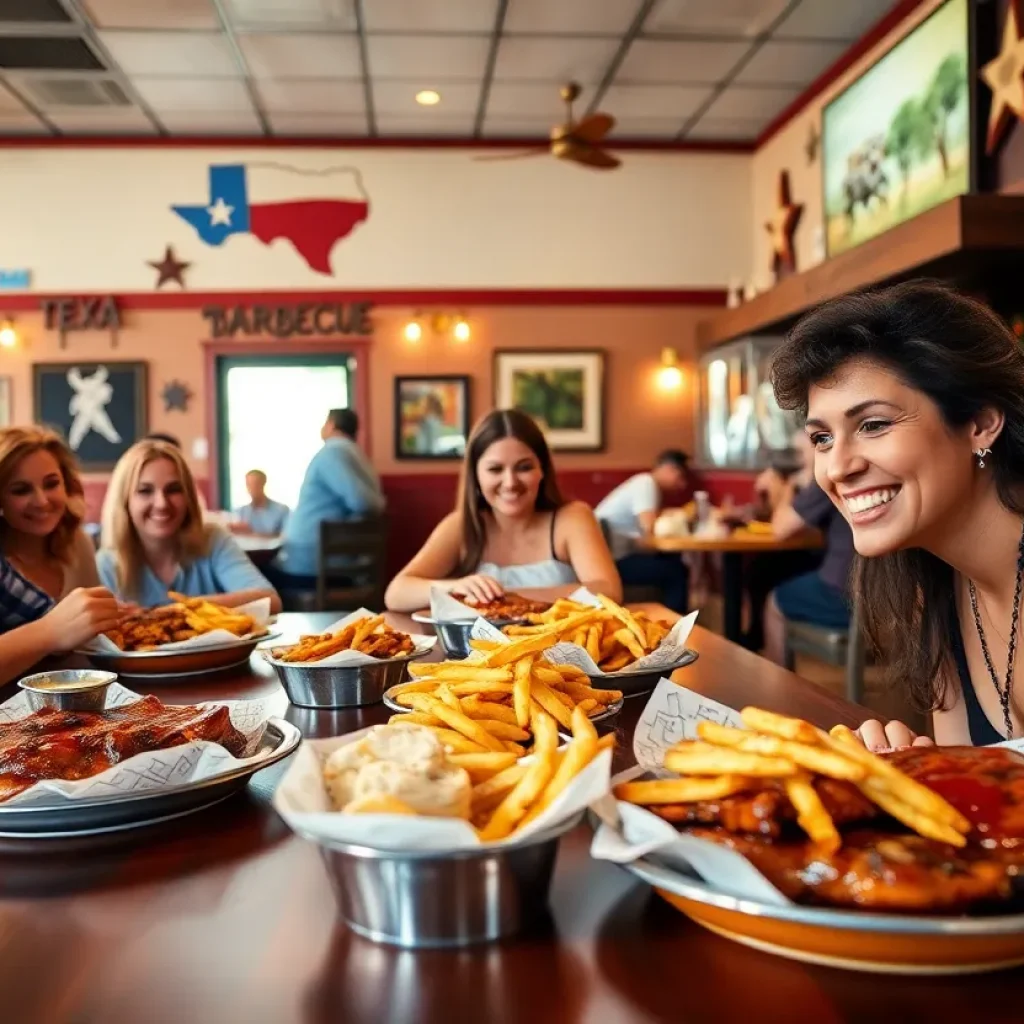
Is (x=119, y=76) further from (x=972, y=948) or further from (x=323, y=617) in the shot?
(x=972, y=948)

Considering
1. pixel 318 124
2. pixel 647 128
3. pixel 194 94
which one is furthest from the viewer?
pixel 647 128

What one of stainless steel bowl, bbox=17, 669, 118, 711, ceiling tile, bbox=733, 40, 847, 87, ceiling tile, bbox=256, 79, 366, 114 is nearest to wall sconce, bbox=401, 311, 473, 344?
ceiling tile, bbox=256, 79, 366, 114

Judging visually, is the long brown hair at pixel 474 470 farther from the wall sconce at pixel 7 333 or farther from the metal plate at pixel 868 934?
the wall sconce at pixel 7 333

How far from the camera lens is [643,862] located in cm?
78

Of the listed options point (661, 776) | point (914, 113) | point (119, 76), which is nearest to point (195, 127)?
point (119, 76)

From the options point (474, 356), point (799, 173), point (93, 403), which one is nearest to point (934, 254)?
point (799, 173)

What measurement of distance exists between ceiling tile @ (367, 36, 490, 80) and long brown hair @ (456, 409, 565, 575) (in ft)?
12.6

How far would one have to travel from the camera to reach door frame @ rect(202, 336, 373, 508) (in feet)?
26.9

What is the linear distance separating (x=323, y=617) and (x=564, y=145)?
4.17m

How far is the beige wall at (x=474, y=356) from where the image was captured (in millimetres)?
8133

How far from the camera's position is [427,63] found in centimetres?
659

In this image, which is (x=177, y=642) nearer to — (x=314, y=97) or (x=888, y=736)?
(x=888, y=736)

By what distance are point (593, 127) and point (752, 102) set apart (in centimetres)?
213

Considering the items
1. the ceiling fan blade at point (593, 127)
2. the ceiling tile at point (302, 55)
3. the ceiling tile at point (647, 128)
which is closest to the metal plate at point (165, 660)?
the ceiling fan blade at point (593, 127)
